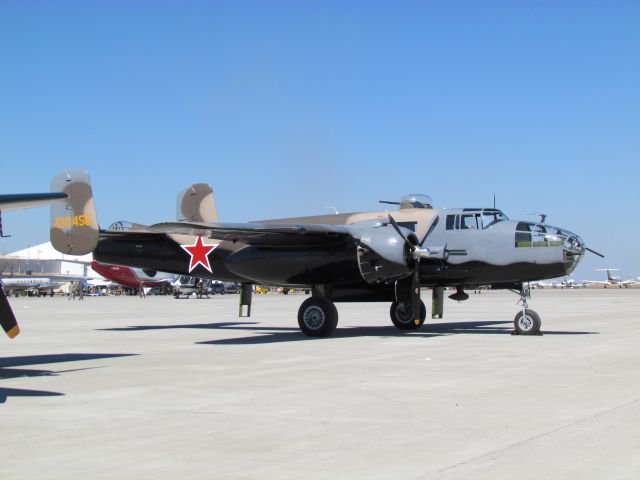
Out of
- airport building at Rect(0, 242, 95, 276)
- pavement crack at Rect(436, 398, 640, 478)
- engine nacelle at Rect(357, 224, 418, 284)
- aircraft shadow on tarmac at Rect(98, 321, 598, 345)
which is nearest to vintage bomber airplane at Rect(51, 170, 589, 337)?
engine nacelle at Rect(357, 224, 418, 284)

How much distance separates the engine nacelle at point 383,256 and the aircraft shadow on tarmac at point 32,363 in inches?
255

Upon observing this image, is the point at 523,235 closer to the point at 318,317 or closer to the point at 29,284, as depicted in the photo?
the point at 318,317

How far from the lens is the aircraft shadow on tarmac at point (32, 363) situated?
35.8 feet

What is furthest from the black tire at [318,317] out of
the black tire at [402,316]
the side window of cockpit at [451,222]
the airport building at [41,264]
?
the airport building at [41,264]

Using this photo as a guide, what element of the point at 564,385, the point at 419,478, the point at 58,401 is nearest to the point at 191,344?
the point at 58,401

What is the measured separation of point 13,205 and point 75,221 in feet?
25.8

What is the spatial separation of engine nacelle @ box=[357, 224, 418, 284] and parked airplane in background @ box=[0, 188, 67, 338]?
9.38 metres

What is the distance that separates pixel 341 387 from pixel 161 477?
5.39 metres

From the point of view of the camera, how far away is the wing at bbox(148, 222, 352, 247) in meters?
19.2

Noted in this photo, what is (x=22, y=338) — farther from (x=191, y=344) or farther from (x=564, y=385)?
(x=564, y=385)

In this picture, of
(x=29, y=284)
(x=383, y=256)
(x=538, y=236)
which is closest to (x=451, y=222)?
(x=538, y=236)

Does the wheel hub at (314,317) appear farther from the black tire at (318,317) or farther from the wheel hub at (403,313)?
the wheel hub at (403,313)

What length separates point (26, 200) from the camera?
11.9 metres

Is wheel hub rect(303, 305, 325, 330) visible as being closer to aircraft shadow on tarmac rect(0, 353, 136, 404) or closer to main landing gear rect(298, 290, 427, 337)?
main landing gear rect(298, 290, 427, 337)
